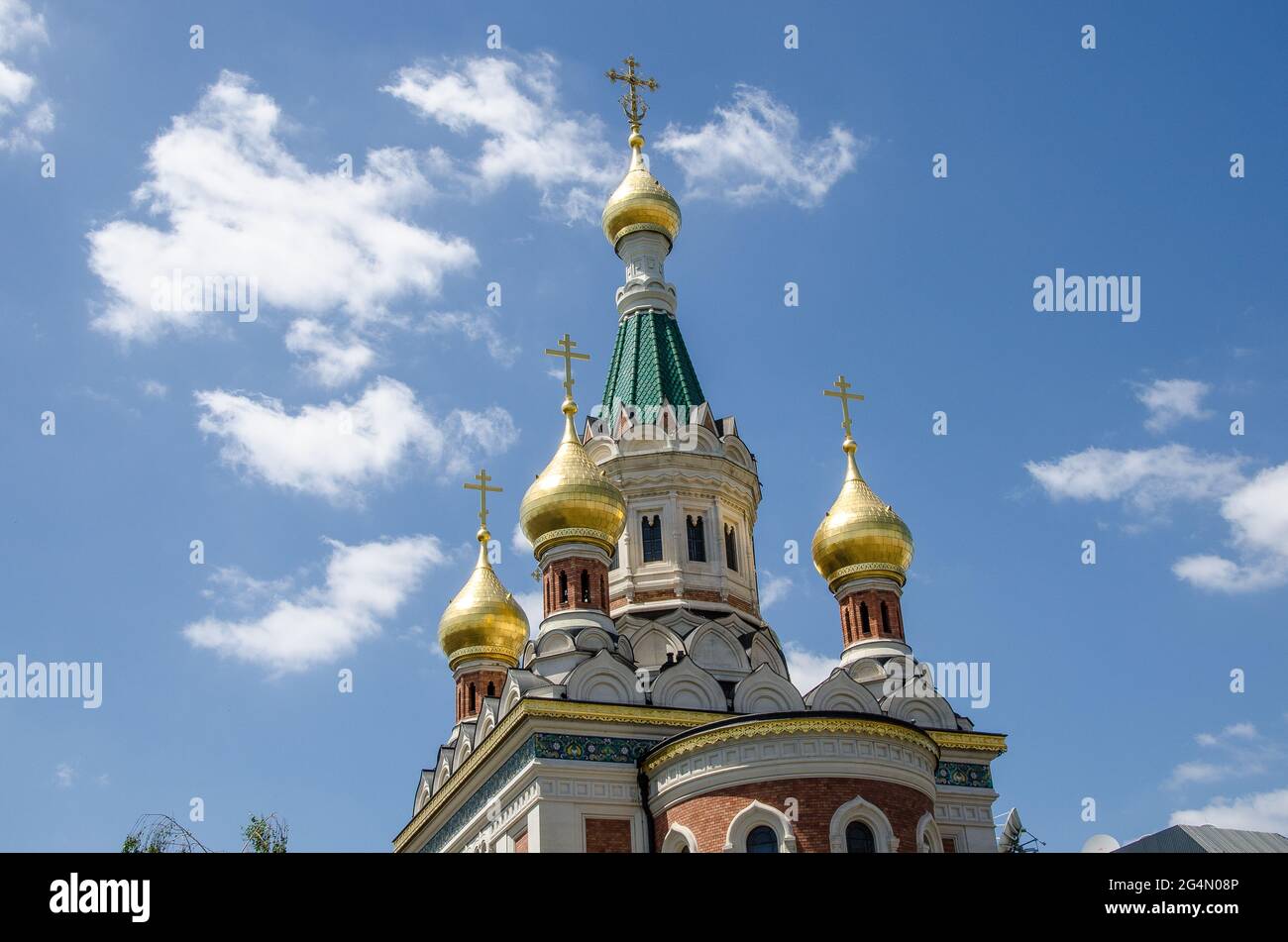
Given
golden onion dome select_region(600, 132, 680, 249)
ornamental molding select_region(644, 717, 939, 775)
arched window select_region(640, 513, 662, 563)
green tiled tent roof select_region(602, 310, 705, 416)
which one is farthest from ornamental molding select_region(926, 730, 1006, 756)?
golden onion dome select_region(600, 132, 680, 249)

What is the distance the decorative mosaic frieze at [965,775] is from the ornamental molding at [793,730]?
2.92 meters

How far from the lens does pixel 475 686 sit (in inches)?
922

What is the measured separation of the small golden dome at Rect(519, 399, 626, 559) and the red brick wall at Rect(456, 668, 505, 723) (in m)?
3.79

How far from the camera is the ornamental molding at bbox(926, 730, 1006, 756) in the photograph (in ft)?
65.3

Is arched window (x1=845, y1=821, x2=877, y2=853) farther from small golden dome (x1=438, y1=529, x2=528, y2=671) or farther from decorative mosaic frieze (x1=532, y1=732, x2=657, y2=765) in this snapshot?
small golden dome (x1=438, y1=529, x2=528, y2=671)

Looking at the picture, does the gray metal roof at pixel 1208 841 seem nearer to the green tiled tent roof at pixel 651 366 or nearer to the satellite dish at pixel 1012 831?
the satellite dish at pixel 1012 831

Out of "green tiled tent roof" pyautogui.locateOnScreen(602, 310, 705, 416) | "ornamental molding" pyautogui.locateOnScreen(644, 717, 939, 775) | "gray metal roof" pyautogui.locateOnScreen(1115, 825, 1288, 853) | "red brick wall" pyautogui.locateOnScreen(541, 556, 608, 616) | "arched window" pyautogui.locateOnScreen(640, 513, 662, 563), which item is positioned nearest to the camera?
"ornamental molding" pyautogui.locateOnScreen(644, 717, 939, 775)

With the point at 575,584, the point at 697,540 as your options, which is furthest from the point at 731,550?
the point at 575,584

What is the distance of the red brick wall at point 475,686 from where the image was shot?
2327cm
